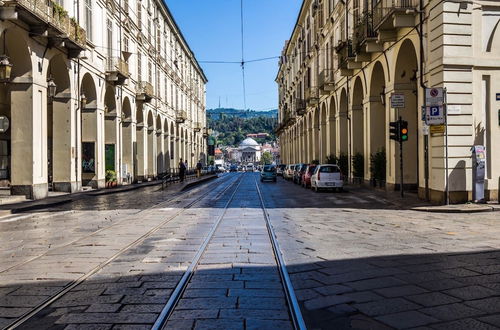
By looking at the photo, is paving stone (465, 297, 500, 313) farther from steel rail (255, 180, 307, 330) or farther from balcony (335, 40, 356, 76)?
balcony (335, 40, 356, 76)

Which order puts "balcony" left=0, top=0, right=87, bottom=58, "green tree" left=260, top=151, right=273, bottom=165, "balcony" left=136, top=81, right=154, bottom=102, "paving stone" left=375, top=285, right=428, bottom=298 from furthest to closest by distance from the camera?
"green tree" left=260, top=151, right=273, bottom=165
"balcony" left=136, top=81, right=154, bottom=102
"balcony" left=0, top=0, right=87, bottom=58
"paving stone" left=375, top=285, right=428, bottom=298

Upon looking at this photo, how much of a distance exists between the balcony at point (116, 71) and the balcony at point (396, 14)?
15.8 meters

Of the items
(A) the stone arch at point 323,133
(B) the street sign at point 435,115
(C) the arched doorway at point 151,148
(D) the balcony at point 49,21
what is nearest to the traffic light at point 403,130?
(B) the street sign at point 435,115

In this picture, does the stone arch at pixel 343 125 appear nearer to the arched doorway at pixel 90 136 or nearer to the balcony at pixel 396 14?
the balcony at pixel 396 14

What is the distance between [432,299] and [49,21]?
1815 centimetres

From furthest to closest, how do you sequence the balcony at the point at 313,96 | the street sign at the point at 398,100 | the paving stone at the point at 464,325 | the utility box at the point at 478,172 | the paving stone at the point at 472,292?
1. the balcony at the point at 313,96
2. the street sign at the point at 398,100
3. the utility box at the point at 478,172
4. the paving stone at the point at 472,292
5. the paving stone at the point at 464,325

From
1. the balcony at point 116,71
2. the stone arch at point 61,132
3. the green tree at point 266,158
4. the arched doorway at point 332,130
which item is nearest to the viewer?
the stone arch at point 61,132

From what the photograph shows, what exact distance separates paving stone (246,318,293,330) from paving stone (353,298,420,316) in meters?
0.92

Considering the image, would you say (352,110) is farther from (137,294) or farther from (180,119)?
(180,119)

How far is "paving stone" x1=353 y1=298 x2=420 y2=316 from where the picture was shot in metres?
5.04

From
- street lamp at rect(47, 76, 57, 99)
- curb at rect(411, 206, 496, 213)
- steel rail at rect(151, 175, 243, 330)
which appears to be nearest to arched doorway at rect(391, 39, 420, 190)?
curb at rect(411, 206, 496, 213)

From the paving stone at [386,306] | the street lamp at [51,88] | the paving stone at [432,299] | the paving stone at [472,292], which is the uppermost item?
the street lamp at [51,88]

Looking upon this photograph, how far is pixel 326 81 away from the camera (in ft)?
116

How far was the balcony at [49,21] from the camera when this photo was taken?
16469 millimetres
